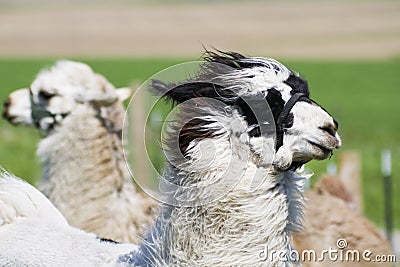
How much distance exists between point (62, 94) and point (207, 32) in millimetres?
53754

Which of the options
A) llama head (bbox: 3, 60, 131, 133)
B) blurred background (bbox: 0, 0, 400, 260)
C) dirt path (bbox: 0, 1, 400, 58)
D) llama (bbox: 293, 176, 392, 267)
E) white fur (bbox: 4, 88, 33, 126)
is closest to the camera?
llama (bbox: 293, 176, 392, 267)

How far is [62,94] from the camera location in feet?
21.3

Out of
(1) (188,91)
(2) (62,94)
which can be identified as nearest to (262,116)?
(1) (188,91)

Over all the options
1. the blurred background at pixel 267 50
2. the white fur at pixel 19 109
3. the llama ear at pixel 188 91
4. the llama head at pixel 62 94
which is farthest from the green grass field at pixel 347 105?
the llama ear at pixel 188 91

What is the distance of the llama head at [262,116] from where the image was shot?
359cm

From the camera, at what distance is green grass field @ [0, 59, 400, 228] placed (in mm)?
15242

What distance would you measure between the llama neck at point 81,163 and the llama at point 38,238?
1.27 metres

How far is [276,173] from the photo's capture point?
363 cm

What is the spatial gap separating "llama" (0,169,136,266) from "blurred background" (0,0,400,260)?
465cm

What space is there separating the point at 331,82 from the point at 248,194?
36.3 metres

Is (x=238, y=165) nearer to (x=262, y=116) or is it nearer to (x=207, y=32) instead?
(x=262, y=116)

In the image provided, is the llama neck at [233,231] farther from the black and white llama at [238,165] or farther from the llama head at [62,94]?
the llama head at [62,94]

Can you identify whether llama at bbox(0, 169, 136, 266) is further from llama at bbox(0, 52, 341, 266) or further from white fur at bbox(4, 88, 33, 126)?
white fur at bbox(4, 88, 33, 126)

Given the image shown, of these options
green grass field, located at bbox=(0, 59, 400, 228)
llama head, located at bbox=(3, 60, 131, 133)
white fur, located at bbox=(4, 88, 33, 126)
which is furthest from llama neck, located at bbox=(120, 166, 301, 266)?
green grass field, located at bbox=(0, 59, 400, 228)
